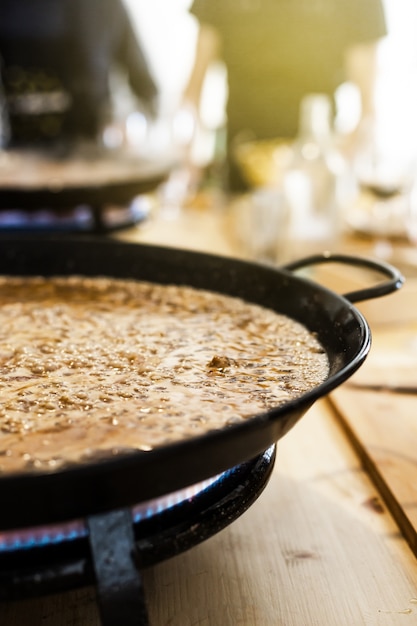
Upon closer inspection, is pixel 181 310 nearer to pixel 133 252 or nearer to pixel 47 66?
pixel 133 252

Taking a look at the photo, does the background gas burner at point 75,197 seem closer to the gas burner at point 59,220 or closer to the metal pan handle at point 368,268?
the gas burner at point 59,220

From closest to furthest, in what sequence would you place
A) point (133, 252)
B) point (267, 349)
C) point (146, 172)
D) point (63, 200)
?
point (267, 349)
point (133, 252)
point (63, 200)
point (146, 172)

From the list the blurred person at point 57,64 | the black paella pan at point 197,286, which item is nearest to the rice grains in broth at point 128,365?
the black paella pan at point 197,286

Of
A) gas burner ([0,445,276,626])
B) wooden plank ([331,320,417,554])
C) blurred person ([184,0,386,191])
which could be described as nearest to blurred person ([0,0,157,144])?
blurred person ([184,0,386,191])

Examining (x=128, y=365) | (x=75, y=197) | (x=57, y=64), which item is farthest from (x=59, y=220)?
(x=57, y=64)

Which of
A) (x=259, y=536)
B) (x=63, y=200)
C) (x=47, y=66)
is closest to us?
(x=259, y=536)

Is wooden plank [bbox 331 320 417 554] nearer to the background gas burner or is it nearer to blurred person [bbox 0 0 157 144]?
the background gas burner

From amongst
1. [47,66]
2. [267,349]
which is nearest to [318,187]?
[267,349]
